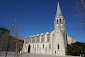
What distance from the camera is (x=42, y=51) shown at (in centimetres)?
4434

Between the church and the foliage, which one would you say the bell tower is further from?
the foliage

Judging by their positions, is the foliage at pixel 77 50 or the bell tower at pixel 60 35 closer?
the foliage at pixel 77 50

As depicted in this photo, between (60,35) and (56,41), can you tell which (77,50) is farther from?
(56,41)

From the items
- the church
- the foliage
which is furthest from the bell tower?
the foliage

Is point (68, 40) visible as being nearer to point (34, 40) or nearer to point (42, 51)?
point (42, 51)

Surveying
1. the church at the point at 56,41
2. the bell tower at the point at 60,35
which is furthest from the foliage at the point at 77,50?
the bell tower at the point at 60,35

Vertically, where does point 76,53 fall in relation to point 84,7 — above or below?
below

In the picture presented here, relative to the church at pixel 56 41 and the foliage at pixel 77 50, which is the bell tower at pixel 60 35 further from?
the foliage at pixel 77 50

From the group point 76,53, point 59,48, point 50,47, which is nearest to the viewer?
point 76,53

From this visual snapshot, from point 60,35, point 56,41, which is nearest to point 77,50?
point 60,35

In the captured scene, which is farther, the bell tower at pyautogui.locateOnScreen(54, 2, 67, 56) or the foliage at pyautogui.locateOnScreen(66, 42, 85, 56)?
the bell tower at pyautogui.locateOnScreen(54, 2, 67, 56)

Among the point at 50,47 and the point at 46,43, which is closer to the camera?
the point at 50,47

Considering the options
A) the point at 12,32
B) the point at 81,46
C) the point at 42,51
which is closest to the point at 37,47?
the point at 42,51

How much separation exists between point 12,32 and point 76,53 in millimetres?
33425
